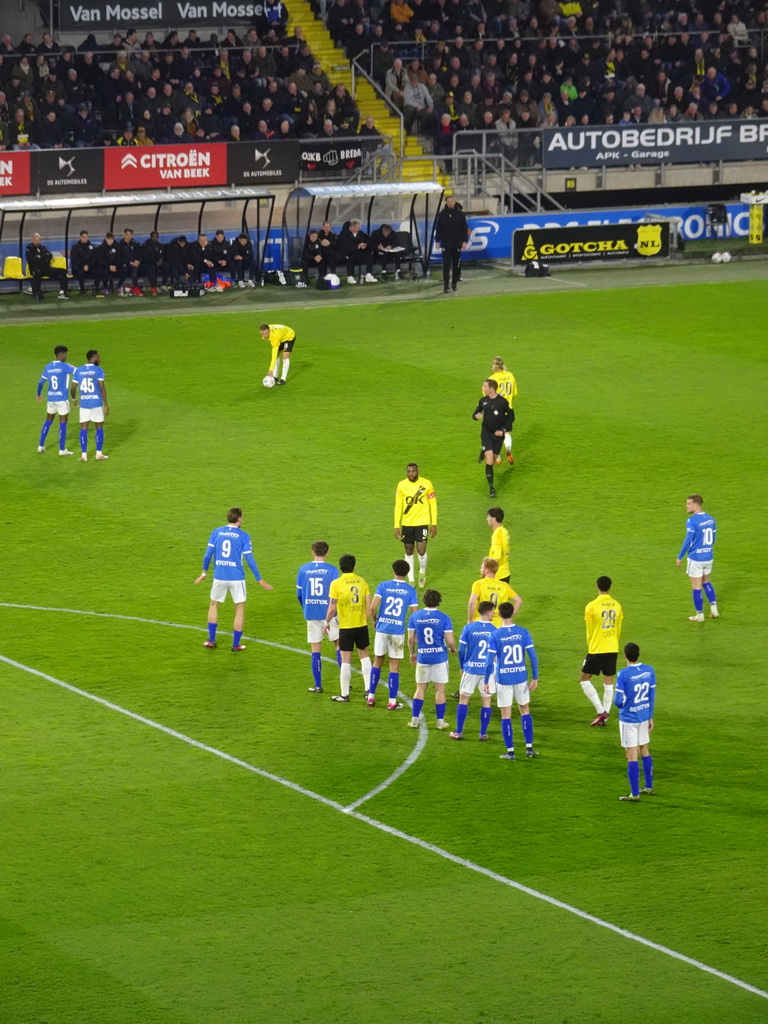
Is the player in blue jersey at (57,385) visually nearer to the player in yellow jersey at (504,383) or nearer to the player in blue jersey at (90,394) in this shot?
the player in blue jersey at (90,394)

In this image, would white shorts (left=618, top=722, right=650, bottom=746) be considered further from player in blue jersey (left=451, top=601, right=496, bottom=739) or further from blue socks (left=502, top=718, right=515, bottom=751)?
player in blue jersey (left=451, top=601, right=496, bottom=739)

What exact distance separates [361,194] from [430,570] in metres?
20.5

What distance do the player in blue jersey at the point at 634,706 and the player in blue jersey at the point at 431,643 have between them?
2317 mm

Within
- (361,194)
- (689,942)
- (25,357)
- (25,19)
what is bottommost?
Result: (689,942)

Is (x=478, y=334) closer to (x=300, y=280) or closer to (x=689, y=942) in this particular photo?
(x=300, y=280)

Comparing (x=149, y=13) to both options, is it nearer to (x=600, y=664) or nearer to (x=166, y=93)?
(x=166, y=93)

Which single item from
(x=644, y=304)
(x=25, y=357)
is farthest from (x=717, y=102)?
(x=25, y=357)

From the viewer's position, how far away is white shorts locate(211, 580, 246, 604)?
67.5 feet

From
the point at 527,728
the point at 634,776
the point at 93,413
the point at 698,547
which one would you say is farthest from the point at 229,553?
the point at 93,413

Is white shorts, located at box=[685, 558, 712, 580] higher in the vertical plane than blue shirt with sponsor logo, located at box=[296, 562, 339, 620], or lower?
lower

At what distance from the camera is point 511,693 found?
17.4m

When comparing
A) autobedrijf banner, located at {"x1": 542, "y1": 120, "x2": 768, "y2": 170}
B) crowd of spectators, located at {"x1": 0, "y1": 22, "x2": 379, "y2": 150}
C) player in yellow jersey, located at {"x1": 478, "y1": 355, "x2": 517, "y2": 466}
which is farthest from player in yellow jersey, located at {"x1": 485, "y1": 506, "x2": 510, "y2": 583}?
autobedrijf banner, located at {"x1": 542, "y1": 120, "x2": 768, "y2": 170}

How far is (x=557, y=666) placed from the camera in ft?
67.4

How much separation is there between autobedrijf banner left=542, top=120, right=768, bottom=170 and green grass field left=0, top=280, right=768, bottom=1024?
15082 mm
